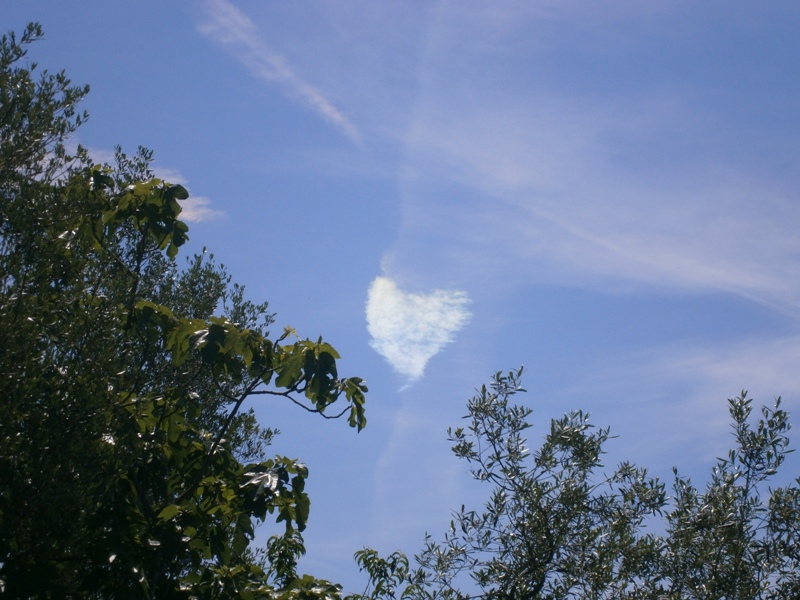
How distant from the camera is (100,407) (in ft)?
25.3

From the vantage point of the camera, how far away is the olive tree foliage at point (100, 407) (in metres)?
7.36

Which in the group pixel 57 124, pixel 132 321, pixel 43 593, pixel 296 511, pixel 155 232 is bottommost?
pixel 43 593

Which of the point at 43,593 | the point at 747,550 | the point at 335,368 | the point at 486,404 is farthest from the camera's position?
the point at 486,404

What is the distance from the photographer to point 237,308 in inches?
667

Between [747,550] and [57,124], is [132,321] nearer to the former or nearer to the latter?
[57,124]

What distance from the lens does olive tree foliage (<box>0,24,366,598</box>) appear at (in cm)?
736

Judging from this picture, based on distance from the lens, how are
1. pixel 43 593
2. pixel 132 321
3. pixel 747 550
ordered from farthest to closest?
pixel 747 550
pixel 132 321
pixel 43 593

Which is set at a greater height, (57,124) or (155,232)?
(57,124)

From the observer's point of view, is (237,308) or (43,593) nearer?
(43,593)

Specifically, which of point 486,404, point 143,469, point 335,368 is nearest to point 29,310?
point 143,469

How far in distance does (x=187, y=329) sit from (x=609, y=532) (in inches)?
242

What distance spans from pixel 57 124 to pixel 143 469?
385 centimetres

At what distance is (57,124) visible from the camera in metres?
8.91

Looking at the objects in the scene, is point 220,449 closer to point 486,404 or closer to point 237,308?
point 486,404
